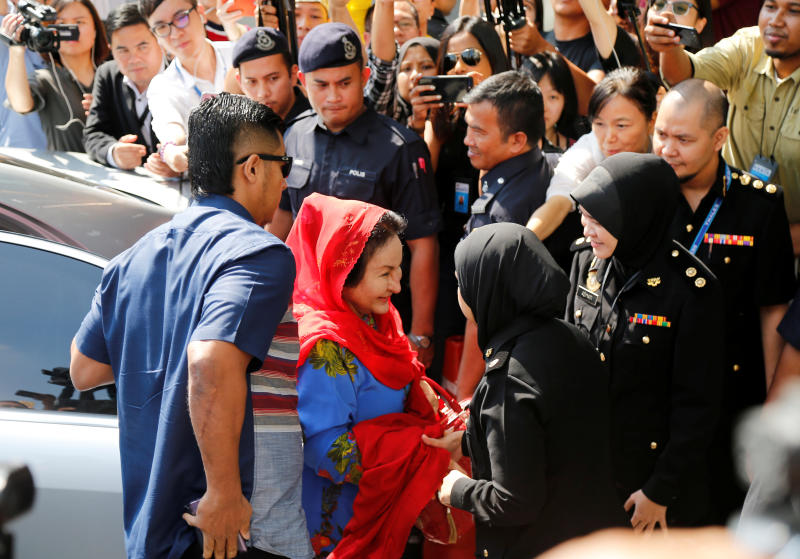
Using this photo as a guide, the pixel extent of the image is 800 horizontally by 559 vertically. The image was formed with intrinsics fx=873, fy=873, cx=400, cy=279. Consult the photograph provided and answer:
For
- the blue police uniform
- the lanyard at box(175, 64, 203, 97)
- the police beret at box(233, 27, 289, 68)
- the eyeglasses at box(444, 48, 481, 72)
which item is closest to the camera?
the blue police uniform

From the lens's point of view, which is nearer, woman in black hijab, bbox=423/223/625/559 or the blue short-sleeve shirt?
the blue short-sleeve shirt

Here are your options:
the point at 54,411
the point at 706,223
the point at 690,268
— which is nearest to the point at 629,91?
the point at 706,223

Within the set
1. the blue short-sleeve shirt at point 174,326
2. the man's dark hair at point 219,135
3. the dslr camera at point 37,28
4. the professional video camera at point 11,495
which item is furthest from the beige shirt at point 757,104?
the dslr camera at point 37,28

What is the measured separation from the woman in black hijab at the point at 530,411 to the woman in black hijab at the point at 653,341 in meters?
0.38

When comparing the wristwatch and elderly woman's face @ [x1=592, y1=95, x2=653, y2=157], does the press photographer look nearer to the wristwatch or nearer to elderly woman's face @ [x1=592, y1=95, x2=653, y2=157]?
the wristwatch

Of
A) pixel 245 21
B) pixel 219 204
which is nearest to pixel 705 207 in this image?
pixel 219 204

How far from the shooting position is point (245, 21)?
8.29 m

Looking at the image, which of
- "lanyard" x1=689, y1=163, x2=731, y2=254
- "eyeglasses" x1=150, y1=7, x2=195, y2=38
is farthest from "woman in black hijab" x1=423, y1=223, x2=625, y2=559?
"eyeglasses" x1=150, y1=7, x2=195, y2=38

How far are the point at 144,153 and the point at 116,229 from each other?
927mm

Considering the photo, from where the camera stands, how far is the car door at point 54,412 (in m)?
2.56

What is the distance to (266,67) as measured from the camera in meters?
3.99

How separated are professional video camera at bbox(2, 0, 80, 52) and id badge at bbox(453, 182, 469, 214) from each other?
2.53 m

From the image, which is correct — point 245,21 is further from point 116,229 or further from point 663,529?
point 663,529

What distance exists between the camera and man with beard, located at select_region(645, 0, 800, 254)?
3.31 m
